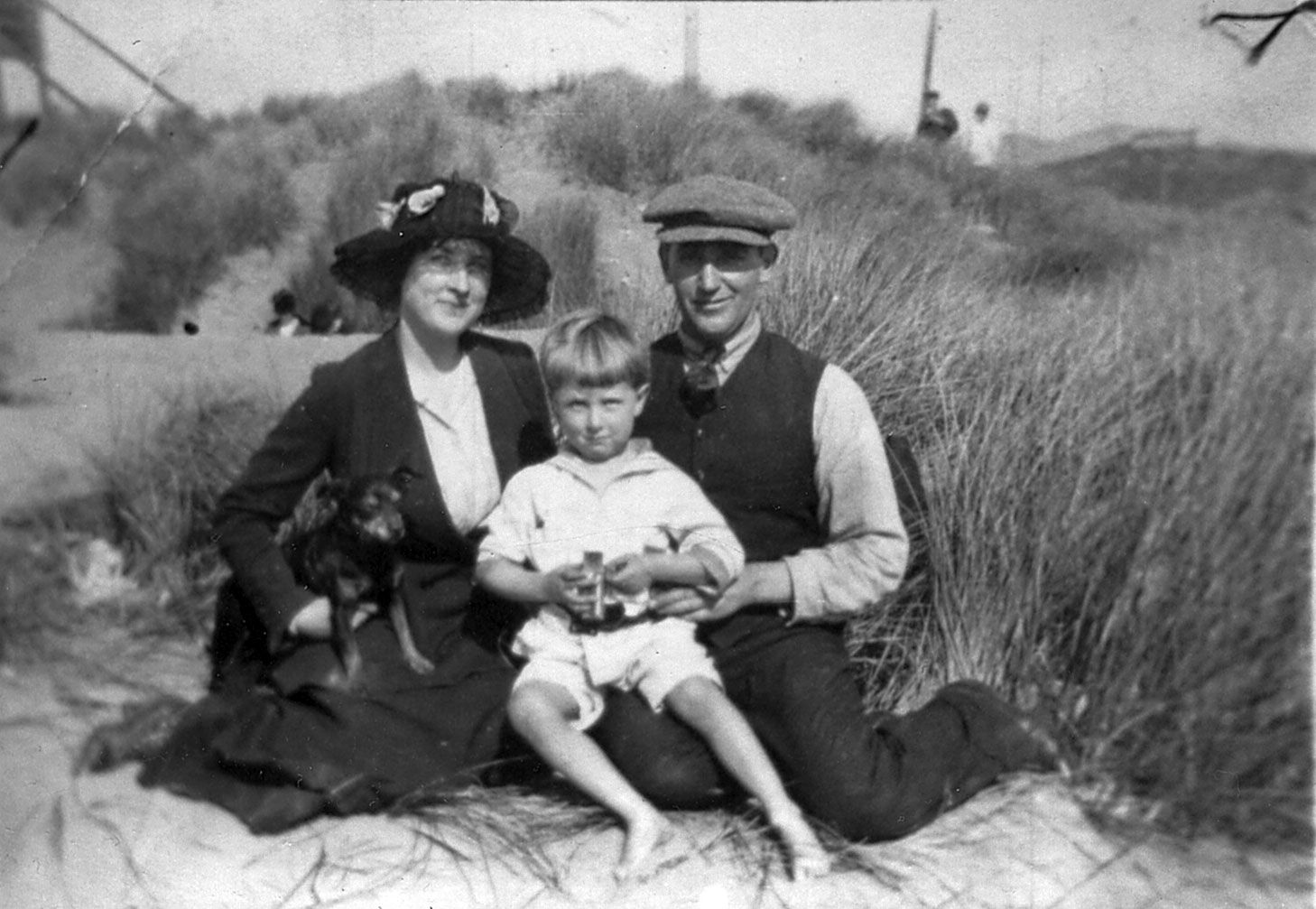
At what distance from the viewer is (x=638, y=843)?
288 centimetres

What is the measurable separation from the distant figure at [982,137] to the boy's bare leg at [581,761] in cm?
302

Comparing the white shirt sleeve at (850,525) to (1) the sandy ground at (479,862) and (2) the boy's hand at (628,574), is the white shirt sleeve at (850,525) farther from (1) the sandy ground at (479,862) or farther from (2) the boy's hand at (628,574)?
(1) the sandy ground at (479,862)

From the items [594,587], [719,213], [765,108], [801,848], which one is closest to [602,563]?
[594,587]

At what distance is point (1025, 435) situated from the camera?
374cm

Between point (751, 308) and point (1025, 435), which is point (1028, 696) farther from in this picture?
point (751, 308)

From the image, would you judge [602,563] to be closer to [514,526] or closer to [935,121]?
[514,526]

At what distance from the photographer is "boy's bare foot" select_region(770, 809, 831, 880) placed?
9.37 ft

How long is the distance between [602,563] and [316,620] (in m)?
0.90

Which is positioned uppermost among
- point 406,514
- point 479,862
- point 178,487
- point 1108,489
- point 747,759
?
point 1108,489

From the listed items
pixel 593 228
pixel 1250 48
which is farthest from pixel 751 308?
pixel 593 228

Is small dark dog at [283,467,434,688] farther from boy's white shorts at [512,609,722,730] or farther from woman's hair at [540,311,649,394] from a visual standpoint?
woman's hair at [540,311,649,394]

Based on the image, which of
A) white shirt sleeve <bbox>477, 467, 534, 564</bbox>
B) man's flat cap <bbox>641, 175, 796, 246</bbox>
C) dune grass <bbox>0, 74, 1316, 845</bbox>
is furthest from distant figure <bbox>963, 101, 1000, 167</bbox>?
white shirt sleeve <bbox>477, 467, 534, 564</bbox>

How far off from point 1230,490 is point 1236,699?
52cm

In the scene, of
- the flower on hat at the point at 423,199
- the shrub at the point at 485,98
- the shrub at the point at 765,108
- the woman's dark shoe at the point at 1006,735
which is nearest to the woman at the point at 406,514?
the flower on hat at the point at 423,199
